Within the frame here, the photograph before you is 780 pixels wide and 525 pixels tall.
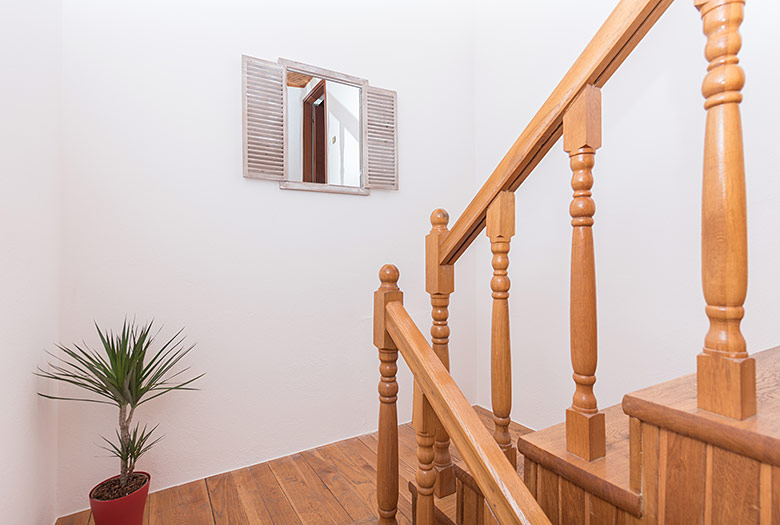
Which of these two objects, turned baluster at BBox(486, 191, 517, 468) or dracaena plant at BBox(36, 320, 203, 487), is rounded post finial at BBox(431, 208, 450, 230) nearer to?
turned baluster at BBox(486, 191, 517, 468)

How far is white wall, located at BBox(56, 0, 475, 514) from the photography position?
70.5 inches

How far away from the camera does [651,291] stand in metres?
1.90

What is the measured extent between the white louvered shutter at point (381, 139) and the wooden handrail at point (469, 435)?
1508mm

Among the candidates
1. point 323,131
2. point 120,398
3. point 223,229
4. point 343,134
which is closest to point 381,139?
point 343,134

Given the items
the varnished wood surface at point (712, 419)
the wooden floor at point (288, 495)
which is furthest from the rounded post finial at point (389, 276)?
the wooden floor at point (288, 495)

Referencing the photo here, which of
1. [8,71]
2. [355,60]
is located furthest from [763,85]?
[8,71]

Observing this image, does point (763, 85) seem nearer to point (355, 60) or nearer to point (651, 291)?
point (651, 291)

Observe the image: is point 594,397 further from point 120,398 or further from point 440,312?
point 120,398

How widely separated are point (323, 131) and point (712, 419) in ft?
7.16

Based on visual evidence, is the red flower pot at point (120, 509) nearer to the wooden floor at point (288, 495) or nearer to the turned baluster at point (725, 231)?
the wooden floor at point (288, 495)

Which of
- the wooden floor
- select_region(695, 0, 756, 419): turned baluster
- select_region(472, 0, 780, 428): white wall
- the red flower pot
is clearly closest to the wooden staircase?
select_region(695, 0, 756, 419): turned baluster

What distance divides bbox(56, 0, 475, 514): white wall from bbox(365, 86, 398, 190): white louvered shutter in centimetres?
8

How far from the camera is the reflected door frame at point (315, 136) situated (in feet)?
7.51

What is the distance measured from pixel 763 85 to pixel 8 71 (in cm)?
269
